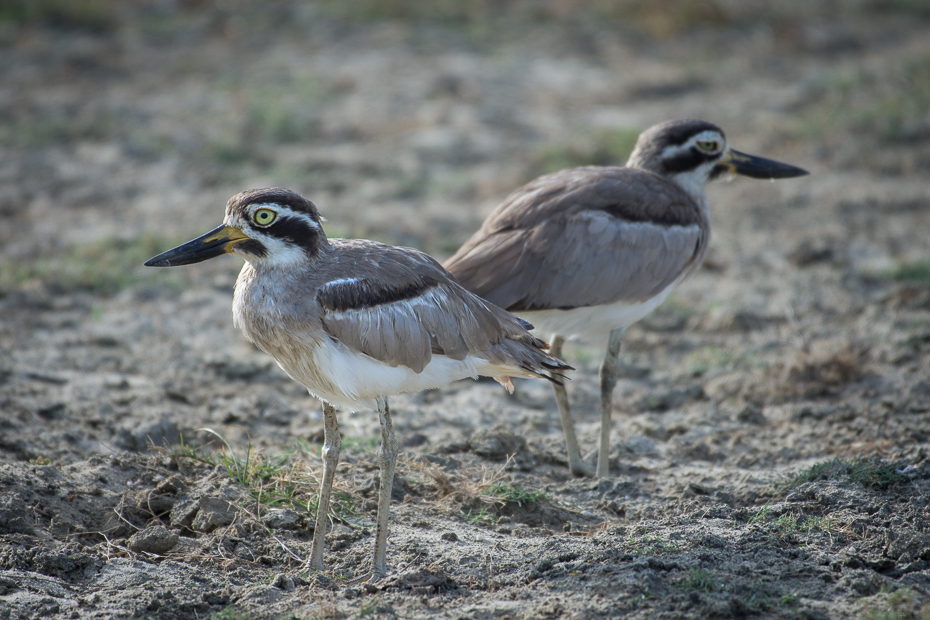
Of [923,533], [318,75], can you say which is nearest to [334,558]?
[923,533]

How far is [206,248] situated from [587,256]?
218 centimetres

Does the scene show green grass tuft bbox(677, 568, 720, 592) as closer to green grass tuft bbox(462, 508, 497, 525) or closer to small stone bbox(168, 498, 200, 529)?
green grass tuft bbox(462, 508, 497, 525)

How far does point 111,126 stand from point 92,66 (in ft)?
6.20

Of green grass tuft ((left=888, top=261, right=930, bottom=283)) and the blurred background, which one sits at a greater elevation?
the blurred background

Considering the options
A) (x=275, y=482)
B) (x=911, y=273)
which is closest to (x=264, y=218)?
(x=275, y=482)

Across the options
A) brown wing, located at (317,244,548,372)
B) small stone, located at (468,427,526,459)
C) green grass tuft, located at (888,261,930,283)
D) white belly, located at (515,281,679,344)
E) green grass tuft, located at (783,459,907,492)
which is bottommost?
green grass tuft, located at (783,459,907,492)

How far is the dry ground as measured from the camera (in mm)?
3883

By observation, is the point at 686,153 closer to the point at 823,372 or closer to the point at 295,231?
the point at 823,372

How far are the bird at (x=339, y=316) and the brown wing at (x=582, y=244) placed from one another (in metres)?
0.83

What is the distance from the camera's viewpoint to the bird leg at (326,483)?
4016 millimetres

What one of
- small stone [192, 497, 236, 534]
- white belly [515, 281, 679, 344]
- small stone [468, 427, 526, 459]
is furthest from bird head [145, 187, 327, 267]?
small stone [468, 427, 526, 459]

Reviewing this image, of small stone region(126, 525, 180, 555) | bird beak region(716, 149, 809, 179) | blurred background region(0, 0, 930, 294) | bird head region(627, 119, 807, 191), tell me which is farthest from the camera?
blurred background region(0, 0, 930, 294)

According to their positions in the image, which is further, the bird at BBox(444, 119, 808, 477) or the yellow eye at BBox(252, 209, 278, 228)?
the bird at BBox(444, 119, 808, 477)

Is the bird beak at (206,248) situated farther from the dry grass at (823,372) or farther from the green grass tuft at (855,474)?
the dry grass at (823,372)
